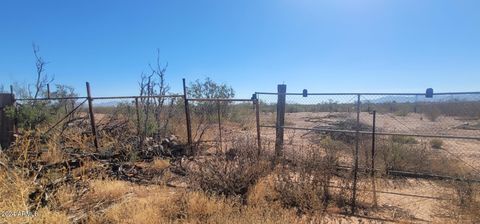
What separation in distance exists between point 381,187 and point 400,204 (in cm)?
102

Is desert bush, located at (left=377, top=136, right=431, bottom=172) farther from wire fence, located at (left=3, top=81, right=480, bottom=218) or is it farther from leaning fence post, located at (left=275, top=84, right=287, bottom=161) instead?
leaning fence post, located at (left=275, top=84, right=287, bottom=161)

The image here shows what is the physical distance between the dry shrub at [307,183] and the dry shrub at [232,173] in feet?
1.58

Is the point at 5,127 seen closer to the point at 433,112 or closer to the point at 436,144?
the point at 436,144

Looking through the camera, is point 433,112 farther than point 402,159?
Yes

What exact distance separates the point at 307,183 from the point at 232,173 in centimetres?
137

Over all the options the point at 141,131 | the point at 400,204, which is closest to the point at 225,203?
the point at 400,204

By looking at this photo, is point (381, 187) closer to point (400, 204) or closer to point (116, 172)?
point (400, 204)

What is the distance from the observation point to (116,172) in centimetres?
834

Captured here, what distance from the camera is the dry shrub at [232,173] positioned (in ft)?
20.4

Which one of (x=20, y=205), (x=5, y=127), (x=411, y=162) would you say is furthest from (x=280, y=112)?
(x=5, y=127)

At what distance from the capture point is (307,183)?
5969 millimetres

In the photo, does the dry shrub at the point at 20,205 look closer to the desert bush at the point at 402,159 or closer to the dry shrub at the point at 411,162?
the dry shrub at the point at 411,162

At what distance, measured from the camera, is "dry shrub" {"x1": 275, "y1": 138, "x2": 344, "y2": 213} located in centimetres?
573

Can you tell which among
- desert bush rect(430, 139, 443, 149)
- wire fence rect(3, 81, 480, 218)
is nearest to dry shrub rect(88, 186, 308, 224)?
wire fence rect(3, 81, 480, 218)
